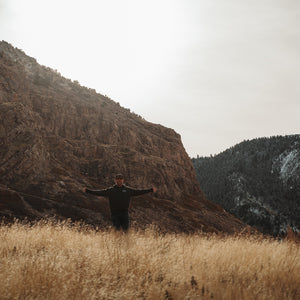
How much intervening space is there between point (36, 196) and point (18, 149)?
693 cm

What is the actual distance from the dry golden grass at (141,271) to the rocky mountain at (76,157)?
18614 millimetres

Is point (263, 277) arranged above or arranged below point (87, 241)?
above

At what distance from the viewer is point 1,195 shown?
24.1m

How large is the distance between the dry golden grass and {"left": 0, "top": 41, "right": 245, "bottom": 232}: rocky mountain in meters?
18.6

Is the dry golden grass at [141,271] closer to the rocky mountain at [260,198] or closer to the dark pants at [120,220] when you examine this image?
the dark pants at [120,220]

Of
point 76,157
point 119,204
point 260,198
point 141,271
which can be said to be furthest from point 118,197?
point 260,198

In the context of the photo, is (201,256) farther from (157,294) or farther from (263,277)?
(157,294)

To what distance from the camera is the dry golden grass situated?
3504 millimetres

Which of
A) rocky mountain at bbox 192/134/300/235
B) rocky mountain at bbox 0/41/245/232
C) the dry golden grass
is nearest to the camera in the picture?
the dry golden grass

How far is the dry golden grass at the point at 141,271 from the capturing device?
11.5 feet

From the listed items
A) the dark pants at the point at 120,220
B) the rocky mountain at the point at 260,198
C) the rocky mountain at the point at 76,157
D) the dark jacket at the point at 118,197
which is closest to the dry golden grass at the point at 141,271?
the dark pants at the point at 120,220

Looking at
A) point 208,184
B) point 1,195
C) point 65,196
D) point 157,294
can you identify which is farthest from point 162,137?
point 208,184

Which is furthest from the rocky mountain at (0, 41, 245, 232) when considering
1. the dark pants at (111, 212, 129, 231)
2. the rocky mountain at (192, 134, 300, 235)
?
the rocky mountain at (192, 134, 300, 235)

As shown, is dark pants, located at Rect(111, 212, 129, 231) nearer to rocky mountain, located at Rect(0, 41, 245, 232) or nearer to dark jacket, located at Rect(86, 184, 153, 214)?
dark jacket, located at Rect(86, 184, 153, 214)
